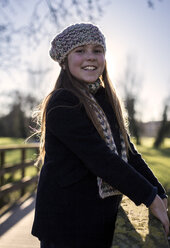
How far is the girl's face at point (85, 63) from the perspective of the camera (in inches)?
66.9

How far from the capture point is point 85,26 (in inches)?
68.9

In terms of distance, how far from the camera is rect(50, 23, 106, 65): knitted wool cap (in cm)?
170

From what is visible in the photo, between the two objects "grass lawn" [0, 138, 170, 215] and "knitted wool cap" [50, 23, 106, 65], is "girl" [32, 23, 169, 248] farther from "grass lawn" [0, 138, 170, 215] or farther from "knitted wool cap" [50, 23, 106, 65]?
"grass lawn" [0, 138, 170, 215]

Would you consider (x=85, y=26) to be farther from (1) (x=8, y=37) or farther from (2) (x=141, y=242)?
(1) (x=8, y=37)

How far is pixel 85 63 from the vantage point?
5.54 ft

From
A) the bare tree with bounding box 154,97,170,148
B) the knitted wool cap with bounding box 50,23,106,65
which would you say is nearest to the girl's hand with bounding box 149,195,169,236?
the knitted wool cap with bounding box 50,23,106,65

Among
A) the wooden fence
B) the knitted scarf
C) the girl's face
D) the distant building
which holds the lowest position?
the distant building

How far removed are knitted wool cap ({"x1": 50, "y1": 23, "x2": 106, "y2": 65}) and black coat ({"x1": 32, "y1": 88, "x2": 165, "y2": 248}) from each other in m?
0.28

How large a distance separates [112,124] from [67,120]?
334 mm

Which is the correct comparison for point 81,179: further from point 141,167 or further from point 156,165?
point 156,165

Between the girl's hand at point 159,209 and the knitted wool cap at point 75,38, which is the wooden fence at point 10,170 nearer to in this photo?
the knitted wool cap at point 75,38

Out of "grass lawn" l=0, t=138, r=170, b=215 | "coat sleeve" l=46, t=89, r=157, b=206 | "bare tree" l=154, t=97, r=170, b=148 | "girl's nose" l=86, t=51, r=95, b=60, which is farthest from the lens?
"bare tree" l=154, t=97, r=170, b=148

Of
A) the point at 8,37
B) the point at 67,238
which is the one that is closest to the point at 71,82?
the point at 67,238

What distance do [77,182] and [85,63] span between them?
1.95ft
